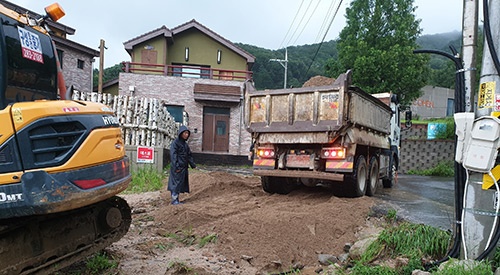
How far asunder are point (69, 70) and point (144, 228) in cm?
1855

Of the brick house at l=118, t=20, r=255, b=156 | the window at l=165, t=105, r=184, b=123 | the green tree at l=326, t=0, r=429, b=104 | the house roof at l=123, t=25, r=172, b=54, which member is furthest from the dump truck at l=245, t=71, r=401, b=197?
the house roof at l=123, t=25, r=172, b=54

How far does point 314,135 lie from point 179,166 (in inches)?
111

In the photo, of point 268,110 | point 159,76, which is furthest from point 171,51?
point 268,110

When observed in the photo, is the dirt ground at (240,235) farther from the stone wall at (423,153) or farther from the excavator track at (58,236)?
the stone wall at (423,153)

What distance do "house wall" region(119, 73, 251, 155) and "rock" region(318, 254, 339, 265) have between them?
14.7 meters

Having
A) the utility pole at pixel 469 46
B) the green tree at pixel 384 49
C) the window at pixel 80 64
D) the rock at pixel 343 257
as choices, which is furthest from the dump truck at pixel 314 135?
the window at pixel 80 64

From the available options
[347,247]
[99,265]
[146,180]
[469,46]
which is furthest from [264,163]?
[469,46]

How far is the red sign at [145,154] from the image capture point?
10.8 meters

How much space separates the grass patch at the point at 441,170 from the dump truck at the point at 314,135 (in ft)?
37.1

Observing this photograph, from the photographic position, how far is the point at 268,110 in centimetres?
795

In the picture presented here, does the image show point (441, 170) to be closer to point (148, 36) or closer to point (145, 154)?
point (145, 154)

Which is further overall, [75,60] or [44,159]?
[75,60]

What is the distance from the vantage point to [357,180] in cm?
762

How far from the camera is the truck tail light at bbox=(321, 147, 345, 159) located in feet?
23.7
